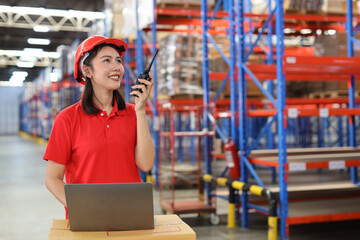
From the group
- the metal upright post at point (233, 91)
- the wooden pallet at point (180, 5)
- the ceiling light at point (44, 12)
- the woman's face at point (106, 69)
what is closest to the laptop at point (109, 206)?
the woman's face at point (106, 69)

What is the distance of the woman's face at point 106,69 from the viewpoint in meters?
2.18

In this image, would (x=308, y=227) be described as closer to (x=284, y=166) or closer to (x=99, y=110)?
(x=284, y=166)

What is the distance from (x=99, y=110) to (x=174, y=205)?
13.0ft

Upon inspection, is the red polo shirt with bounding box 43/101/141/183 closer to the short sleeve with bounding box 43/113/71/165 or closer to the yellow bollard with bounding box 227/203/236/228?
the short sleeve with bounding box 43/113/71/165

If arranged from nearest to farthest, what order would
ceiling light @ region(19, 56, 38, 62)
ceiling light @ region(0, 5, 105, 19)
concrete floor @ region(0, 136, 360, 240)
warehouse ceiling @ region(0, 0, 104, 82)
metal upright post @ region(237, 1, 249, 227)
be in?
1. concrete floor @ region(0, 136, 360, 240)
2. metal upright post @ region(237, 1, 249, 227)
3. ceiling light @ region(0, 5, 105, 19)
4. warehouse ceiling @ region(0, 0, 104, 82)
5. ceiling light @ region(19, 56, 38, 62)

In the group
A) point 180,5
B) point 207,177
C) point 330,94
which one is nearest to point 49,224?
point 207,177

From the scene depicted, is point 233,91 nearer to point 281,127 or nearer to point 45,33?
point 281,127

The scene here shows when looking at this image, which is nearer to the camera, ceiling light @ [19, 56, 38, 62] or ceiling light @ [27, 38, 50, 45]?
ceiling light @ [27, 38, 50, 45]

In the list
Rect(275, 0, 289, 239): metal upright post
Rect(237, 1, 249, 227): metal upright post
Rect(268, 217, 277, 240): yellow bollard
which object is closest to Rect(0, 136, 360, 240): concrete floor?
Rect(237, 1, 249, 227): metal upright post

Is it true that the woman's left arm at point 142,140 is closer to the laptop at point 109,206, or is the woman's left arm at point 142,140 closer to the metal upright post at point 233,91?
the laptop at point 109,206

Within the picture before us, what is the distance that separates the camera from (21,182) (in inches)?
393

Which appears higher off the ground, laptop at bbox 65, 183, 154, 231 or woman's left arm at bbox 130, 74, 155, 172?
woman's left arm at bbox 130, 74, 155, 172

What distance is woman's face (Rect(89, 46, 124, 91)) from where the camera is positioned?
7.14 feet

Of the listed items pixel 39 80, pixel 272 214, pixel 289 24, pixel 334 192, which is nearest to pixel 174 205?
pixel 272 214
